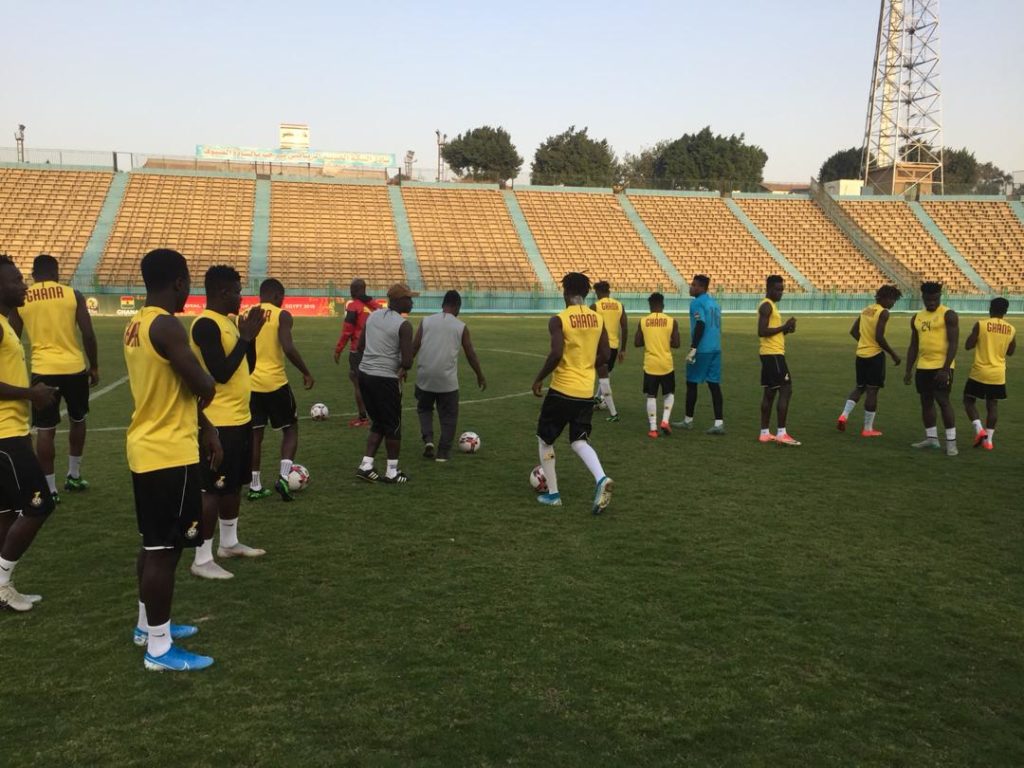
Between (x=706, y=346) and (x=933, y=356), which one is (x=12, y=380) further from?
(x=933, y=356)

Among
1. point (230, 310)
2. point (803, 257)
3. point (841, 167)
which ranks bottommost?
point (230, 310)

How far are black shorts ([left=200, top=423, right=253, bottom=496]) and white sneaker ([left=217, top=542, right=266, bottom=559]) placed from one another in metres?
0.52

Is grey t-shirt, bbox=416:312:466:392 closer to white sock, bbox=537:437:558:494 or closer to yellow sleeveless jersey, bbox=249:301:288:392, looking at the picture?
yellow sleeveless jersey, bbox=249:301:288:392

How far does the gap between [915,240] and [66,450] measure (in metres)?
55.7

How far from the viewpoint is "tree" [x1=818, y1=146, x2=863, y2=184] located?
93.7m

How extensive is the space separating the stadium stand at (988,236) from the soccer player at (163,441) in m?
54.9

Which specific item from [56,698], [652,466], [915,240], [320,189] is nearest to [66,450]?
[56,698]

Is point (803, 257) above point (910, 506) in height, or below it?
above

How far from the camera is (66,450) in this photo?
10.0 m

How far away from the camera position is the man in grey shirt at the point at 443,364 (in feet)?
30.8

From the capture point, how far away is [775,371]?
1084cm

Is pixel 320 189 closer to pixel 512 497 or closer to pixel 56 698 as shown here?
pixel 512 497

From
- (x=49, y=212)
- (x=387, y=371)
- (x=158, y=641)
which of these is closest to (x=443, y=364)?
(x=387, y=371)

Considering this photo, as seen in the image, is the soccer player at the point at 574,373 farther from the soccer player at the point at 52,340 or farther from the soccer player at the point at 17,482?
the soccer player at the point at 52,340
